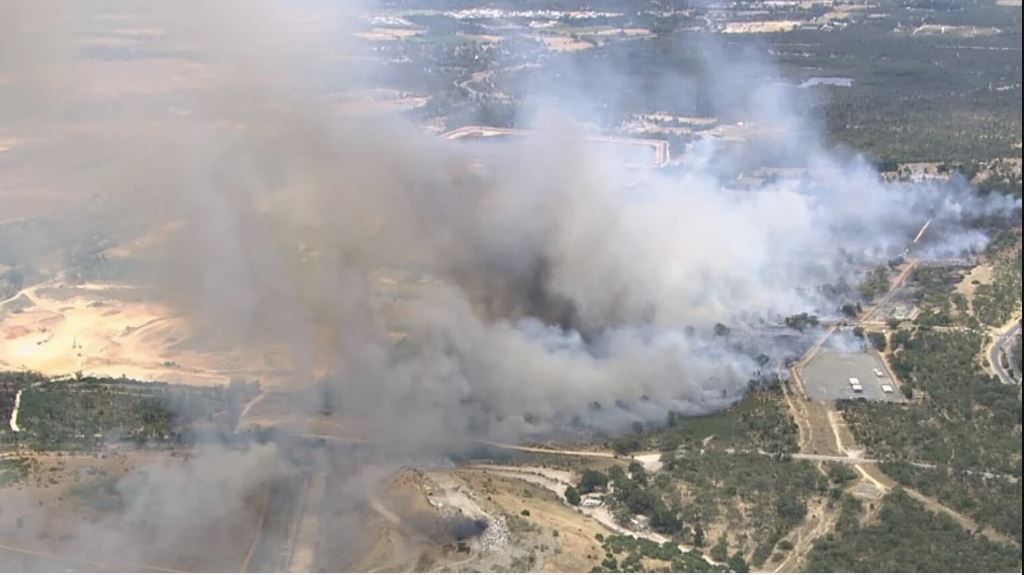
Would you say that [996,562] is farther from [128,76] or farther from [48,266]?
[48,266]

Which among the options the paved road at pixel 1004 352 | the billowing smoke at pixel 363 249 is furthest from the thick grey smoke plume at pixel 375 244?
the paved road at pixel 1004 352

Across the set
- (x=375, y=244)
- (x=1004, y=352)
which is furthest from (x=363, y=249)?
(x=1004, y=352)

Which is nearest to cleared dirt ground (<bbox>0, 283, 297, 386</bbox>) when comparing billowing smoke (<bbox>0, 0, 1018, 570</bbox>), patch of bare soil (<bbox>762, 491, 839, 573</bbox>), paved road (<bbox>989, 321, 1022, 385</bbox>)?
billowing smoke (<bbox>0, 0, 1018, 570</bbox>)

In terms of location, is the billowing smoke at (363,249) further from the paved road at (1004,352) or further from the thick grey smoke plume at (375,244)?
the paved road at (1004,352)

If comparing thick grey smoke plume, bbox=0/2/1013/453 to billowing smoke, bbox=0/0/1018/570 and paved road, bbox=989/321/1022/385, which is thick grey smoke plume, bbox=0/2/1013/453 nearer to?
billowing smoke, bbox=0/0/1018/570

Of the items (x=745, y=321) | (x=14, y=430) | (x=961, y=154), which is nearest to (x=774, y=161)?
(x=961, y=154)

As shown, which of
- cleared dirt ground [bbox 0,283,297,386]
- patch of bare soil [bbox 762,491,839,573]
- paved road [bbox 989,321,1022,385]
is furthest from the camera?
paved road [bbox 989,321,1022,385]
